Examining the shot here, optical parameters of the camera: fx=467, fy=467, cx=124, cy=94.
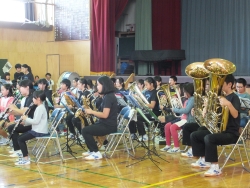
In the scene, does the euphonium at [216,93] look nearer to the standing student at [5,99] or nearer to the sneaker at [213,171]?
the sneaker at [213,171]

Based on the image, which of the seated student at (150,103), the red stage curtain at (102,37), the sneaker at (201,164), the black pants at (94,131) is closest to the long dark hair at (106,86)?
the black pants at (94,131)

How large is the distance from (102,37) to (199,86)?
940 cm

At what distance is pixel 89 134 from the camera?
294 inches

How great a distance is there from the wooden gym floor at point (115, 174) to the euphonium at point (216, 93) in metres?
0.74

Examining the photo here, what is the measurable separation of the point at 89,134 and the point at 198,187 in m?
2.29

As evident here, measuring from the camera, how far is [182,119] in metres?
8.20

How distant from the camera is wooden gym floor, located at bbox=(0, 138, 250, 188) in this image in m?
6.01

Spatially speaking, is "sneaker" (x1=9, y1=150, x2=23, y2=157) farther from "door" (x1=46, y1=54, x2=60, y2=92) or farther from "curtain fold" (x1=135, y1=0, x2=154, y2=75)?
"curtain fold" (x1=135, y1=0, x2=154, y2=75)

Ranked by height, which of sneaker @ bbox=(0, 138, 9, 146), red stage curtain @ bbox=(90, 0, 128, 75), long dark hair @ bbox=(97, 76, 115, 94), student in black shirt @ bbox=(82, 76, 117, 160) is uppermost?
red stage curtain @ bbox=(90, 0, 128, 75)

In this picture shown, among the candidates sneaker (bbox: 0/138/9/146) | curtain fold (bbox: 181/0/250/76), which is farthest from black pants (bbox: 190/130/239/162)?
curtain fold (bbox: 181/0/250/76)

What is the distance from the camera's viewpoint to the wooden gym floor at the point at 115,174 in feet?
19.7

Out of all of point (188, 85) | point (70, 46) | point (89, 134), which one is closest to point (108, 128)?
point (89, 134)

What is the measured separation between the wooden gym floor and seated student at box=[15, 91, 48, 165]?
21 centimetres

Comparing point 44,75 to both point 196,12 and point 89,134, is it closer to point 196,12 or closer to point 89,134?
point 196,12
